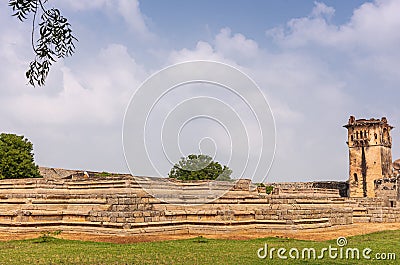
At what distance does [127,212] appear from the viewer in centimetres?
1462

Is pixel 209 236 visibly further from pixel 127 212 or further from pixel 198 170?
pixel 198 170

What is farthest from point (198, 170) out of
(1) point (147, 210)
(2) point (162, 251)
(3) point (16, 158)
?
(2) point (162, 251)

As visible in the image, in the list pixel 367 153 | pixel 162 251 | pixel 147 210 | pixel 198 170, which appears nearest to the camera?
pixel 162 251

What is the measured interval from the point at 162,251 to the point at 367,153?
4458 cm

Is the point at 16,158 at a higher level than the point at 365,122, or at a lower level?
lower

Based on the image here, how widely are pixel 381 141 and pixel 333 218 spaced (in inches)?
1356

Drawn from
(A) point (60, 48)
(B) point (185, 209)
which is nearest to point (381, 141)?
(B) point (185, 209)

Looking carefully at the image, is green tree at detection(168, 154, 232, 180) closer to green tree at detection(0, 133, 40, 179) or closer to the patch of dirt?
green tree at detection(0, 133, 40, 179)

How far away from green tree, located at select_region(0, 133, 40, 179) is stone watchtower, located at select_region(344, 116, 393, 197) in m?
32.5

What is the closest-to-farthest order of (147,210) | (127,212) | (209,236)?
(127,212) → (209,236) → (147,210)

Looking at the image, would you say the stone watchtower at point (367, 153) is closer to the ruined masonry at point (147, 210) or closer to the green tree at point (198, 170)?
the green tree at point (198, 170)

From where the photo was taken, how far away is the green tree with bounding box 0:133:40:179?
1377 inches

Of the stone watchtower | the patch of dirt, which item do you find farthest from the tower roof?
the patch of dirt

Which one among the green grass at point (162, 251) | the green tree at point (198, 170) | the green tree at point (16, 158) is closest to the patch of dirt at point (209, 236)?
the green grass at point (162, 251)
